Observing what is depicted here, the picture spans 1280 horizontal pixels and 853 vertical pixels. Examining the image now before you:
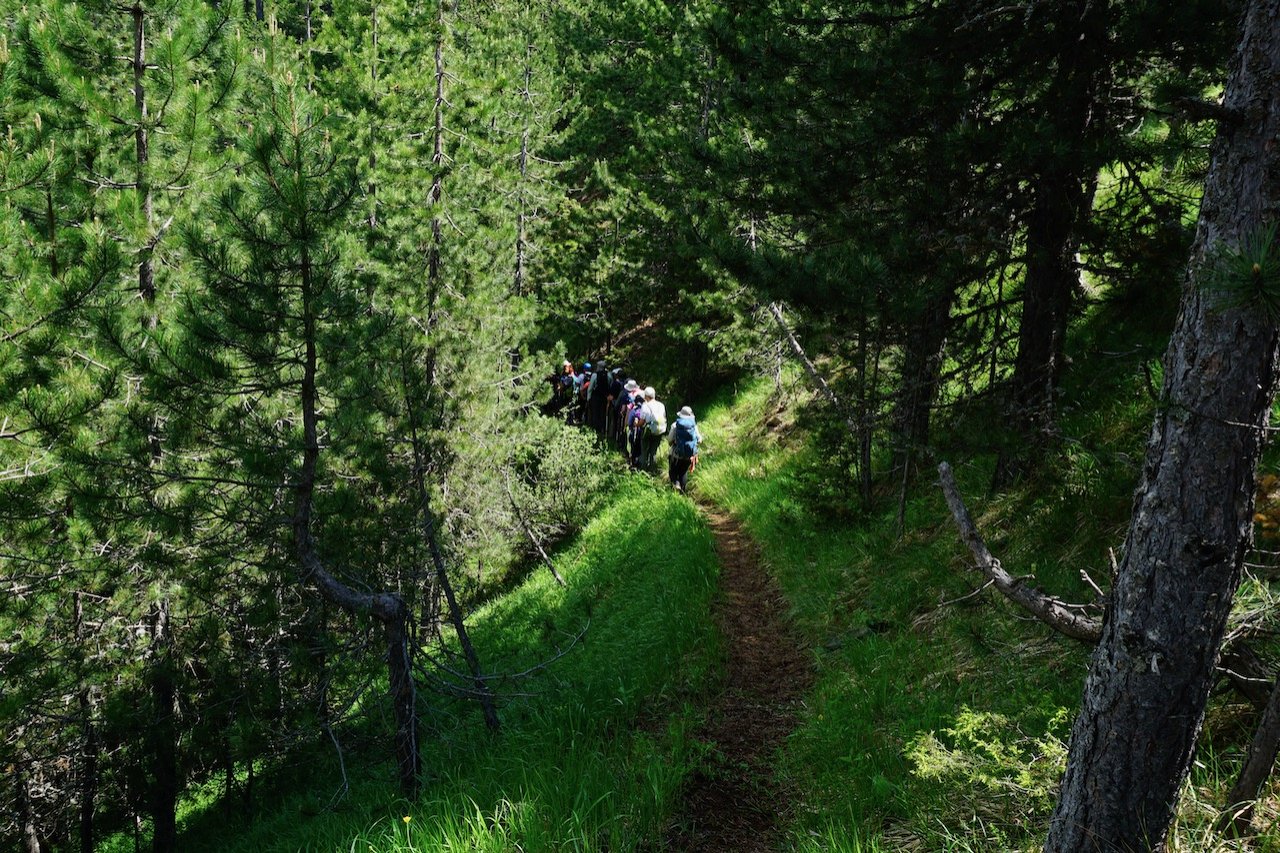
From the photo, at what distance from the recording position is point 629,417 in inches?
612

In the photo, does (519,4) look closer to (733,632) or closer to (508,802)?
(733,632)

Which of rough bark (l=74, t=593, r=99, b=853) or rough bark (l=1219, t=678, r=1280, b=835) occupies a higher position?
rough bark (l=1219, t=678, r=1280, b=835)

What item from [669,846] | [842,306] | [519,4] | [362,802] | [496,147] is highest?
[519,4]

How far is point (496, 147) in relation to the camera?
9.97m

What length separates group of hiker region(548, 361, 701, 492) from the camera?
44.0 feet

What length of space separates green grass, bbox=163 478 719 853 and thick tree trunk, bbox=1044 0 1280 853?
2459 mm

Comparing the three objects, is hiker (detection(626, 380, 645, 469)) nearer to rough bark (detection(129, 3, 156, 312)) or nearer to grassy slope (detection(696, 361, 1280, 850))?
grassy slope (detection(696, 361, 1280, 850))

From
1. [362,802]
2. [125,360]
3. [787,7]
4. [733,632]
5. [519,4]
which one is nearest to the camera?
[125,360]

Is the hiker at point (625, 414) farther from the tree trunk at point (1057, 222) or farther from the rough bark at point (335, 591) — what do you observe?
the rough bark at point (335, 591)

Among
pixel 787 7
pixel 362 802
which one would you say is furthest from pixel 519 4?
pixel 362 802

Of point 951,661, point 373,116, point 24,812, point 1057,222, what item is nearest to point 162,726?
point 24,812

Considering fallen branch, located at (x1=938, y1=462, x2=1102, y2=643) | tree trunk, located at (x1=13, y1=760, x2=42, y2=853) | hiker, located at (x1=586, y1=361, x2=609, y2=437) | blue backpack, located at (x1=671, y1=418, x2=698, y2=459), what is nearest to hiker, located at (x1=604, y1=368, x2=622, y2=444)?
hiker, located at (x1=586, y1=361, x2=609, y2=437)

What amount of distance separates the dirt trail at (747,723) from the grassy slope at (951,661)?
212 millimetres

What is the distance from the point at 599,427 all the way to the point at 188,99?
12.9 metres
